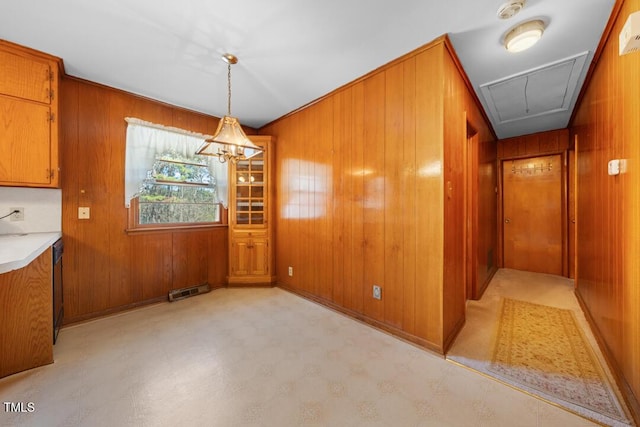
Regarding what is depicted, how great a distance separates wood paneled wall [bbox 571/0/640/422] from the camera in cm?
138

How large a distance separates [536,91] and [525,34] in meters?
1.35

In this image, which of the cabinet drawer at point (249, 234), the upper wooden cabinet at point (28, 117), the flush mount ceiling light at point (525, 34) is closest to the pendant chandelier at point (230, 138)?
the upper wooden cabinet at point (28, 117)

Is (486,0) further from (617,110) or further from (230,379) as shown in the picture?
(230,379)

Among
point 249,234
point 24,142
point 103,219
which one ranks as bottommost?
point 249,234

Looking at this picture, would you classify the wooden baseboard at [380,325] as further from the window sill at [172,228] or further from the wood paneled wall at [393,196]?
the window sill at [172,228]

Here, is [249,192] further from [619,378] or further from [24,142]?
[619,378]

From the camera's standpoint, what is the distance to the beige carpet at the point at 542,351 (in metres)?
1.48

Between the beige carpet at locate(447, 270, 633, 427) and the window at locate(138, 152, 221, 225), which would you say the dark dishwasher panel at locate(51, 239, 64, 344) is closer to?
the window at locate(138, 152, 221, 225)

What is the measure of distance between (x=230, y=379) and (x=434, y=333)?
1580 mm

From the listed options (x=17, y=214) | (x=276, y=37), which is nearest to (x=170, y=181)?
(x=17, y=214)

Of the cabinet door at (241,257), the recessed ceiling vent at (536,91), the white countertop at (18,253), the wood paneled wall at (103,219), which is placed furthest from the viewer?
the cabinet door at (241,257)

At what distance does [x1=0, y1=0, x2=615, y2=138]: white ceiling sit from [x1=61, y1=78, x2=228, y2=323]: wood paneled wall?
27 cm

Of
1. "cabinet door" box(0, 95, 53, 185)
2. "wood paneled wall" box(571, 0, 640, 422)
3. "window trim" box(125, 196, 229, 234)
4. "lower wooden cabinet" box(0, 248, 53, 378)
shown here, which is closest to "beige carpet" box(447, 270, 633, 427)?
"wood paneled wall" box(571, 0, 640, 422)

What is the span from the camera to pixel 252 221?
3.65 meters
